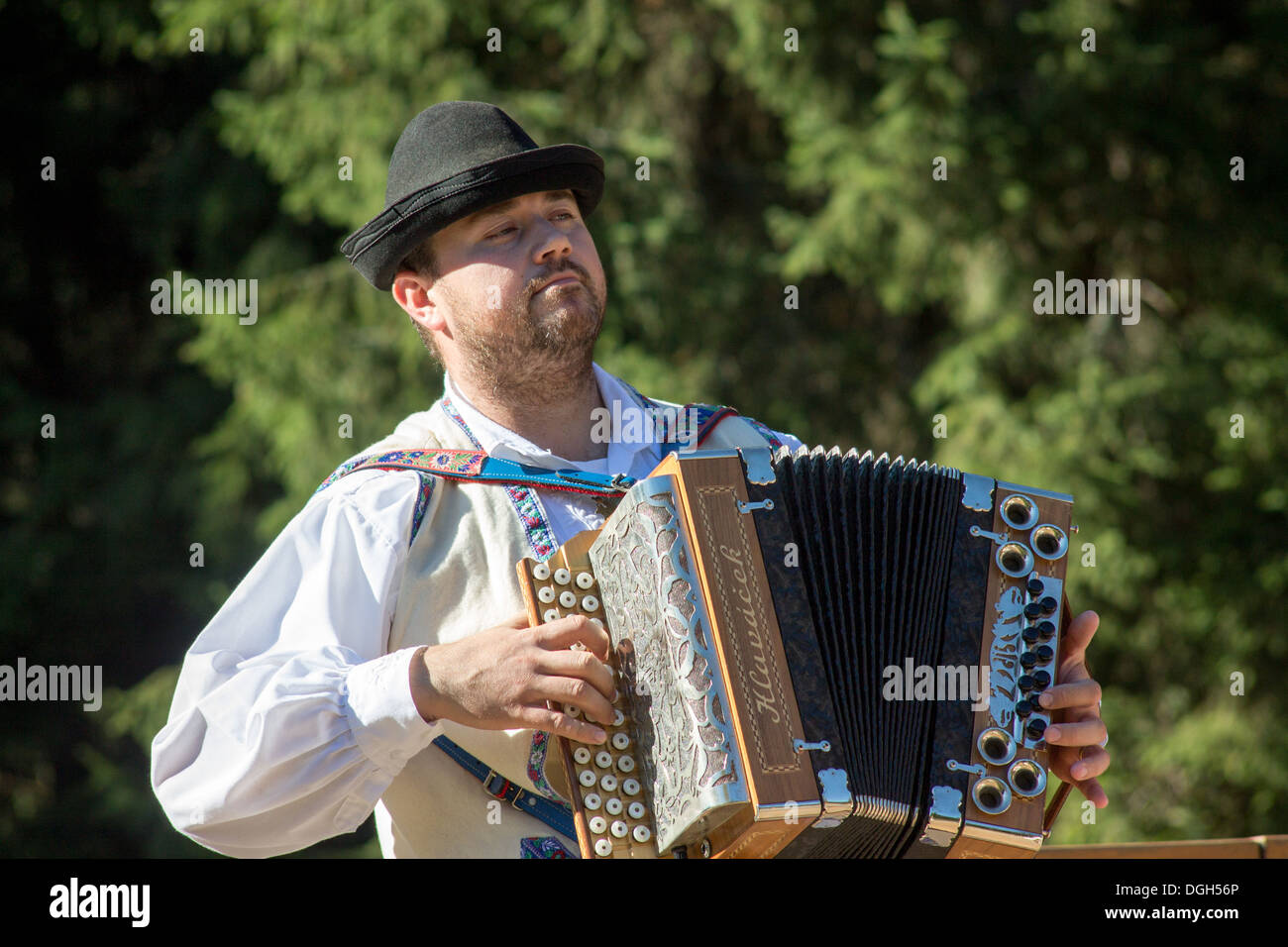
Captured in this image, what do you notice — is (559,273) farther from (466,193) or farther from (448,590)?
(448,590)

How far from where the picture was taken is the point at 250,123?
21.0 feet

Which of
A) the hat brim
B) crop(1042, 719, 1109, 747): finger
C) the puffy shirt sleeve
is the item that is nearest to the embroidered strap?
the puffy shirt sleeve

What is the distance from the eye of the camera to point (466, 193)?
2.41 metres

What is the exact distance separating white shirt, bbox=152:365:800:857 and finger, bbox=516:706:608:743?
179 mm

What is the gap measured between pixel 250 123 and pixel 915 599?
5144 millimetres

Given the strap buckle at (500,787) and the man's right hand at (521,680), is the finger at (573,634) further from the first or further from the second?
the strap buckle at (500,787)

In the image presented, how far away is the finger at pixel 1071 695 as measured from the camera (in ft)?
6.75

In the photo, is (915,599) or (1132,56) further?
(1132,56)

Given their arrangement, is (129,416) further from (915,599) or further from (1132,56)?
(915,599)

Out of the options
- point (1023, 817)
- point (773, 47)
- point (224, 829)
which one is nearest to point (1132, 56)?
point (773, 47)

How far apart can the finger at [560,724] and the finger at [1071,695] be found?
2.15 feet

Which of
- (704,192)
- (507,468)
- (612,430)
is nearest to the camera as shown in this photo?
(507,468)

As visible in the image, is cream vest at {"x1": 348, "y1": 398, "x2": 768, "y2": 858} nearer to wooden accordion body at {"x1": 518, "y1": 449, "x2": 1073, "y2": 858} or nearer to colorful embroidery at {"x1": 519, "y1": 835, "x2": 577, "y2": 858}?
colorful embroidery at {"x1": 519, "y1": 835, "x2": 577, "y2": 858}

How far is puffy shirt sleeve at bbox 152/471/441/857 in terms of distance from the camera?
6.83 feet
